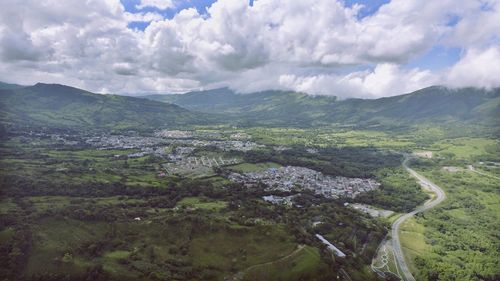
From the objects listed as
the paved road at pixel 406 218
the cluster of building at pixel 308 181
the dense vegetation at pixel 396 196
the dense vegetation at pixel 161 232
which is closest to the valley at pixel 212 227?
the dense vegetation at pixel 161 232

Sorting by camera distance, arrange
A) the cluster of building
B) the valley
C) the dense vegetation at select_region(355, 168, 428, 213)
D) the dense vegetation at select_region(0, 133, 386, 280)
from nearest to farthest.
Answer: the dense vegetation at select_region(0, 133, 386, 280) → the valley → the dense vegetation at select_region(355, 168, 428, 213) → the cluster of building

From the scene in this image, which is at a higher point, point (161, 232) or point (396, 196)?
point (161, 232)

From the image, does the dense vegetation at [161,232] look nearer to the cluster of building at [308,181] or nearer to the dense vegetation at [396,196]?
the cluster of building at [308,181]

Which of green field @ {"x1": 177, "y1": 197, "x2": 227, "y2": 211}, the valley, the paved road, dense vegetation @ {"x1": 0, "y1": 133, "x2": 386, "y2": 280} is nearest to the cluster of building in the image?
the valley

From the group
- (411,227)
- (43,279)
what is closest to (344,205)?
(411,227)

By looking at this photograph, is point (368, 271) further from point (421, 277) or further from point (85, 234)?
point (85, 234)

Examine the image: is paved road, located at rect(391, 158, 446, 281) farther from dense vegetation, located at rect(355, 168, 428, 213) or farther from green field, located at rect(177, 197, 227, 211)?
green field, located at rect(177, 197, 227, 211)

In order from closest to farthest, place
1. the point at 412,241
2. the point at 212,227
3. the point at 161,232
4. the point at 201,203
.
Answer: the point at 161,232, the point at 212,227, the point at 412,241, the point at 201,203

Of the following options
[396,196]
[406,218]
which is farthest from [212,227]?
[396,196]

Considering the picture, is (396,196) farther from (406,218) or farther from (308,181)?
(308,181)

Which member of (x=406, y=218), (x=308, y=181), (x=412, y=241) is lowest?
(x=412, y=241)
